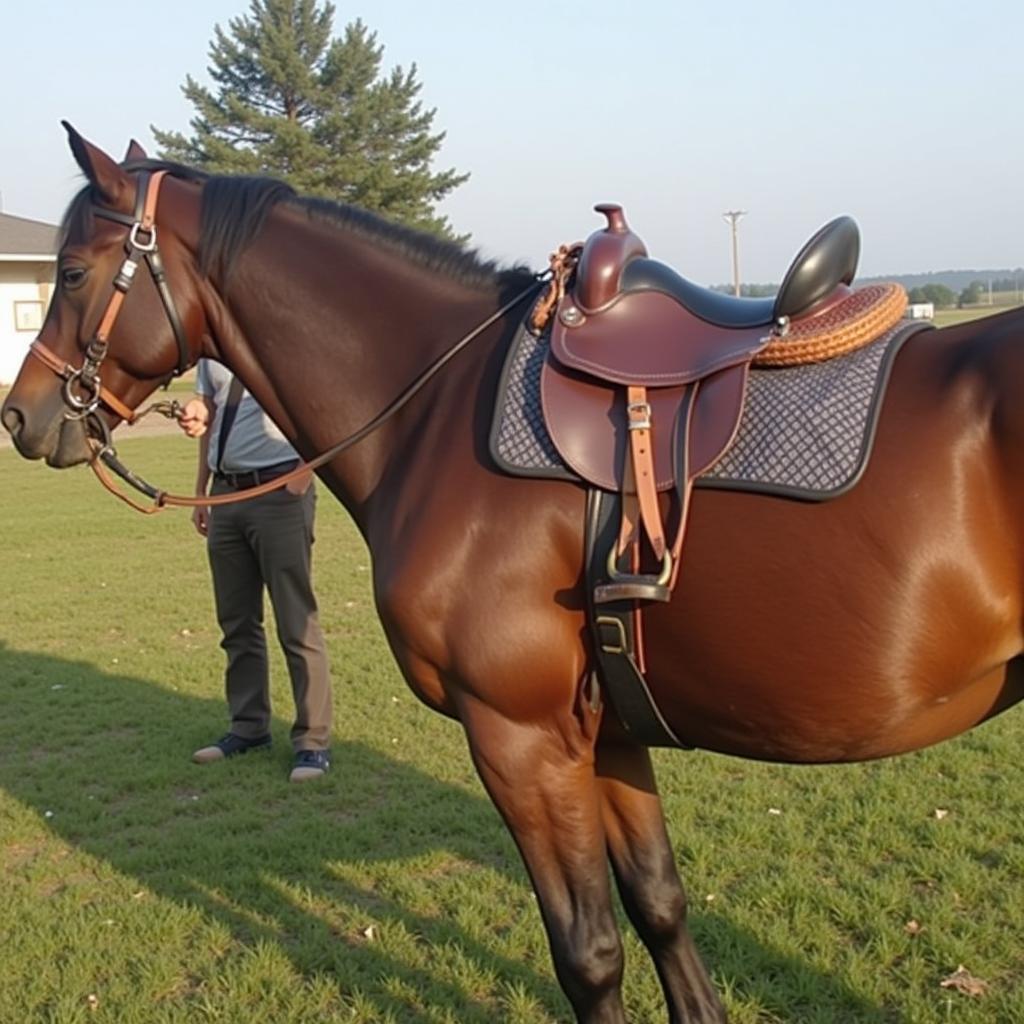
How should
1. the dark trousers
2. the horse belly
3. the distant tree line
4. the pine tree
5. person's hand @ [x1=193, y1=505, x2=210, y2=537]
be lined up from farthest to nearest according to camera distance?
the distant tree line → the pine tree → person's hand @ [x1=193, y1=505, x2=210, y2=537] → the dark trousers → the horse belly

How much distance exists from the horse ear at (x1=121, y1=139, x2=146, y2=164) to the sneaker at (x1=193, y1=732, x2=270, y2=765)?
342cm

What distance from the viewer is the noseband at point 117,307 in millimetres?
3096

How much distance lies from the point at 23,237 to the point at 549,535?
4454 cm

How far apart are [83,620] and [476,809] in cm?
517

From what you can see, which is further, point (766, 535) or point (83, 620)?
point (83, 620)

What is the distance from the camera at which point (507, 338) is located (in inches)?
118

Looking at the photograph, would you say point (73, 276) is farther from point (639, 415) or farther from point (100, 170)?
point (639, 415)

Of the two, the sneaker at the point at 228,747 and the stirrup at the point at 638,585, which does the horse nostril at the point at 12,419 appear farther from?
the sneaker at the point at 228,747

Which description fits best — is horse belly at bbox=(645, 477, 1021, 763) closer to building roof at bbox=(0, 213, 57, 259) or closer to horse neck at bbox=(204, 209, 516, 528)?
horse neck at bbox=(204, 209, 516, 528)

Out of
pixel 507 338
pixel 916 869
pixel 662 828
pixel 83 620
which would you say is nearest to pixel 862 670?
pixel 662 828

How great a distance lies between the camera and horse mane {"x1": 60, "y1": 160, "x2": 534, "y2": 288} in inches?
125

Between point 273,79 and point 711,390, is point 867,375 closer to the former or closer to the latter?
point 711,390

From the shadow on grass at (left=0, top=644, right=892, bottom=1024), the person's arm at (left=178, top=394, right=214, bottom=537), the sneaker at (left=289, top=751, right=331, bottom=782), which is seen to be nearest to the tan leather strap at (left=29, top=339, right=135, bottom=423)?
the person's arm at (left=178, top=394, right=214, bottom=537)

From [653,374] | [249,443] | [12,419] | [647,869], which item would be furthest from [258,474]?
[653,374]
